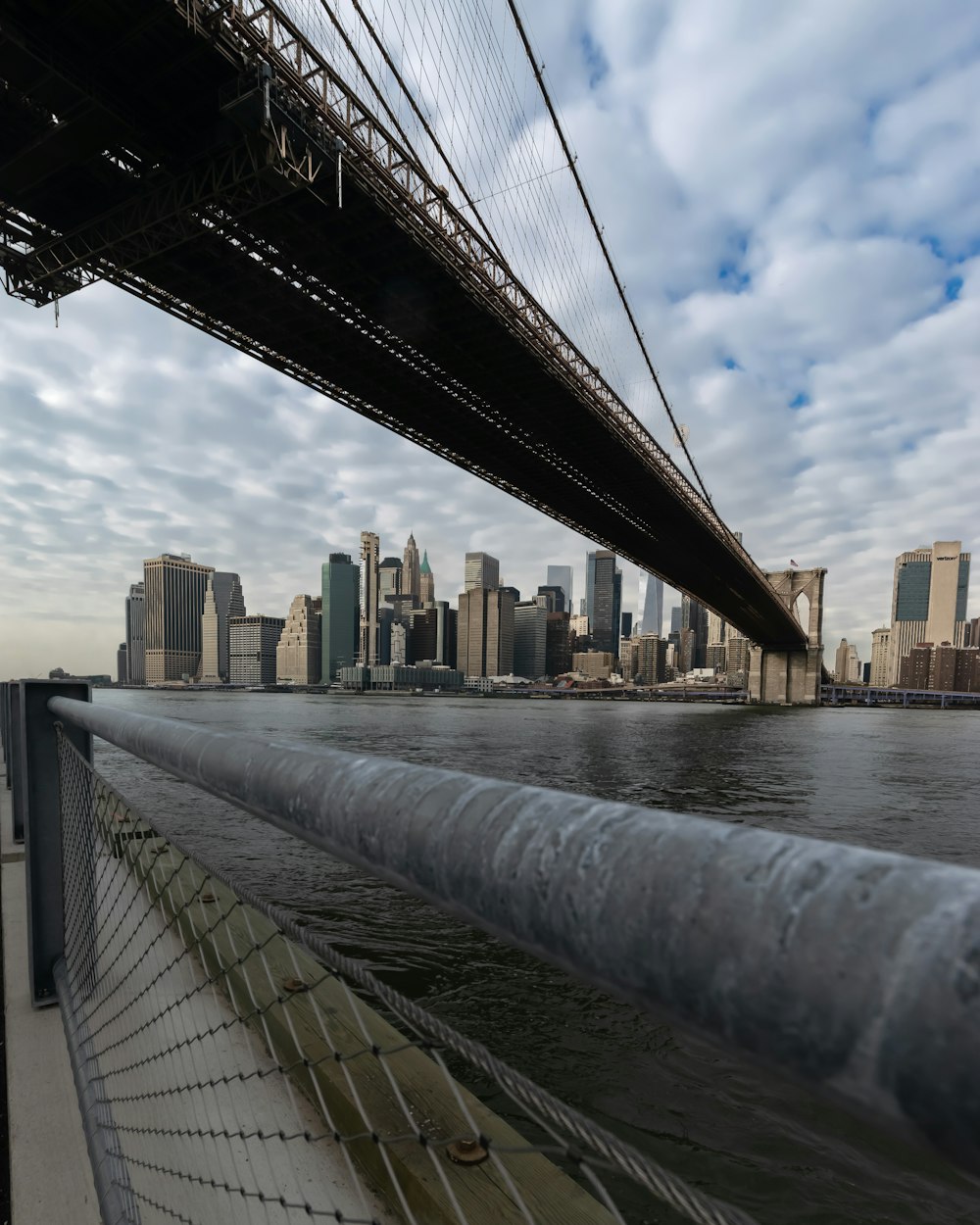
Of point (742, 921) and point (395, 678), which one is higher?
point (742, 921)

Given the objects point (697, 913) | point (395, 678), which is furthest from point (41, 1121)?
point (395, 678)

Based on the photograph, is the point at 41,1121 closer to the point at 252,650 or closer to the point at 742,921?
the point at 742,921

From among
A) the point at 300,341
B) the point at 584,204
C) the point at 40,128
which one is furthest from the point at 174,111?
the point at 584,204

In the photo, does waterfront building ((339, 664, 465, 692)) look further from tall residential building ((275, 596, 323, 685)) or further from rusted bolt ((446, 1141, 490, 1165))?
rusted bolt ((446, 1141, 490, 1165))

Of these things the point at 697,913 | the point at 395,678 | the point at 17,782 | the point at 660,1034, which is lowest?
the point at 395,678

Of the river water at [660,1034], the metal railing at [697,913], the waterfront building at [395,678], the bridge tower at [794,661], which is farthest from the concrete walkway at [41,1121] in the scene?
the waterfront building at [395,678]

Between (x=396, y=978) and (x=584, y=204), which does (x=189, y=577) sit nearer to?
(x=584, y=204)

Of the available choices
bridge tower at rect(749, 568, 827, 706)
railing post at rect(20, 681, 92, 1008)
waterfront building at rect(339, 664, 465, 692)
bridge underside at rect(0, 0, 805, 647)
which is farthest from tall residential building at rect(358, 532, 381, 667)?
railing post at rect(20, 681, 92, 1008)

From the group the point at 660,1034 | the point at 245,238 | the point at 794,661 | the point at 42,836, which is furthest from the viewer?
the point at 794,661
